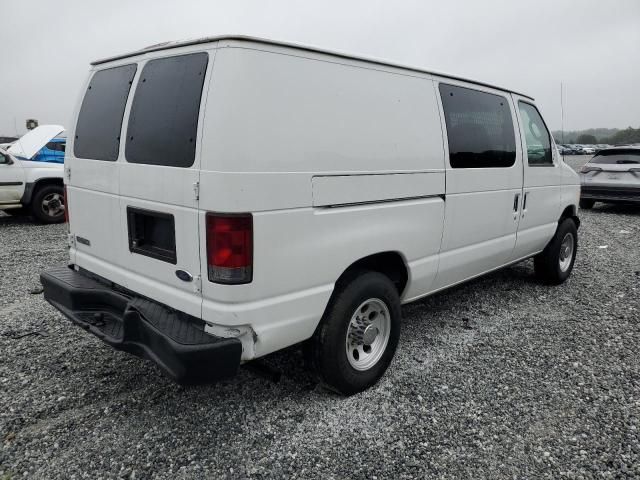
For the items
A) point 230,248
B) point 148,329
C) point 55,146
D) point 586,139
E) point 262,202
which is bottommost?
point 148,329

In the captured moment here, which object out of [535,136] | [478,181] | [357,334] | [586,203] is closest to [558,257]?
[535,136]

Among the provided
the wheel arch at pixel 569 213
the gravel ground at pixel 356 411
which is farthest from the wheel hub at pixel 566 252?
the gravel ground at pixel 356 411

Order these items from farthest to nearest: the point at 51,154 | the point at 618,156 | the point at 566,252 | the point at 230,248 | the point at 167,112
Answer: the point at 51,154 → the point at 618,156 → the point at 566,252 → the point at 167,112 → the point at 230,248

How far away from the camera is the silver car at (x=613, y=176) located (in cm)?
1088

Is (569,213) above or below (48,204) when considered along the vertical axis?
below

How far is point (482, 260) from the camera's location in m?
4.34

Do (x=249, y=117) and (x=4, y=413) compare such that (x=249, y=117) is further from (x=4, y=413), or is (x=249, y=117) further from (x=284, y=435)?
(x=4, y=413)

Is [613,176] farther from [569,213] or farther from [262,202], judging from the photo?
[262,202]

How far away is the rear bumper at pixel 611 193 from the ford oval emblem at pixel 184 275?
11.2 meters

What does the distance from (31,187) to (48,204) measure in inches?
16.8

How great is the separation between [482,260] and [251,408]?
7.77 ft

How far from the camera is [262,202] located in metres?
2.54

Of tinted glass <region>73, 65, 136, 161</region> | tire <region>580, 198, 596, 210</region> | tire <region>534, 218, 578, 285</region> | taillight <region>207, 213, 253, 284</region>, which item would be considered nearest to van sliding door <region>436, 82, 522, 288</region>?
tire <region>534, 218, 578, 285</region>

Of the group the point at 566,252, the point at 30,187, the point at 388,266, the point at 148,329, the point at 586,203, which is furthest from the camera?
the point at 586,203
